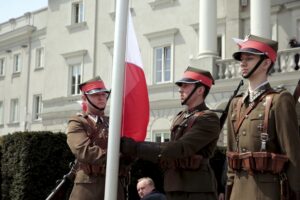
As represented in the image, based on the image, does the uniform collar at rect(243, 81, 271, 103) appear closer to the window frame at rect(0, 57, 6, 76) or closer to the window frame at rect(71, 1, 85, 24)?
the window frame at rect(71, 1, 85, 24)

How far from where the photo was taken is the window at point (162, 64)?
25250mm

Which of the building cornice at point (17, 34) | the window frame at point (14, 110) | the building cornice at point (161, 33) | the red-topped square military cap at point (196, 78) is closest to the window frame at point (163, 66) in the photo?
the building cornice at point (161, 33)

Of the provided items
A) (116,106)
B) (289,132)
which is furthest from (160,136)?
(116,106)

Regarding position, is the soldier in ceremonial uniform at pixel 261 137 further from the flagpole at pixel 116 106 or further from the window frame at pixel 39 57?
the window frame at pixel 39 57

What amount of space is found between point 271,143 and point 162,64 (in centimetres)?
2134

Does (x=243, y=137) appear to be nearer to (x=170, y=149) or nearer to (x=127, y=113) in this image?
(x=170, y=149)

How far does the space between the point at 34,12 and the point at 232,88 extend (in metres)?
21.4

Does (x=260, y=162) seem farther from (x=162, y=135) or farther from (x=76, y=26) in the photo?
(x=76, y=26)

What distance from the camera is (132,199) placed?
12023 millimetres

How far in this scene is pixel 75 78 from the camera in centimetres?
3020

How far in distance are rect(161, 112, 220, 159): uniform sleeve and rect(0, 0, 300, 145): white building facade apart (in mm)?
14639

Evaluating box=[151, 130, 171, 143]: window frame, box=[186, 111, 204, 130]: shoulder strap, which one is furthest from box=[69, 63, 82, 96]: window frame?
box=[186, 111, 204, 130]: shoulder strap

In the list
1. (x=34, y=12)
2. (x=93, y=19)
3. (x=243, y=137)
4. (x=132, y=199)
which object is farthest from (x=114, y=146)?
(x=34, y=12)

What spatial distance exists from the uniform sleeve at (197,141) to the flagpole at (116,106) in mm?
647
